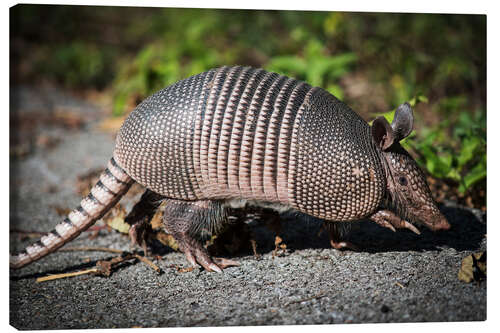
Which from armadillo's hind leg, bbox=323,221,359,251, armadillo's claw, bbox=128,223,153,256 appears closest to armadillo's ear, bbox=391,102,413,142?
armadillo's hind leg, bbox=323,221,359,251

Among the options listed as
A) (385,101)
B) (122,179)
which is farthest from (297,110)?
(385,101)

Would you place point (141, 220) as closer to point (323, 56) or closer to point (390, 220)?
point (390, 220)

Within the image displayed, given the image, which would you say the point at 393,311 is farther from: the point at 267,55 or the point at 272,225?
the point at 267,55

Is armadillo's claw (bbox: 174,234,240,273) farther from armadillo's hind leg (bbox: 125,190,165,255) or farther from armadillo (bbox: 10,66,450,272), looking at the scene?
armadillo's hind leg (bbox: 125,190,165,255)

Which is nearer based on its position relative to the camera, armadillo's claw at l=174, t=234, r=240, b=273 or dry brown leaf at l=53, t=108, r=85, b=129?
armadillo's claw at l=174, t=234, r=240, b=273

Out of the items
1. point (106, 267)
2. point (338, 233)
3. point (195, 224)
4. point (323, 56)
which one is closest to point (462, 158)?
point (338, 233)

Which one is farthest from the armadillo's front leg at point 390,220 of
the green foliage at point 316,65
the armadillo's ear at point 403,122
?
the green foliage at point 316,65
